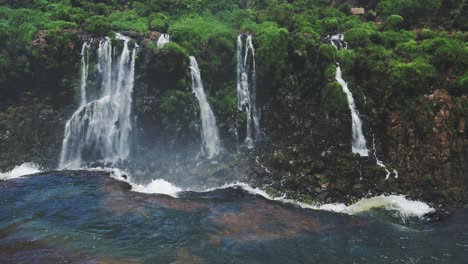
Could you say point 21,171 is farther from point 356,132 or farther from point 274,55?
point 356,132

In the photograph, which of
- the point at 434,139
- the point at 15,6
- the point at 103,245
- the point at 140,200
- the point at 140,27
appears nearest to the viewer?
the point at 103,245

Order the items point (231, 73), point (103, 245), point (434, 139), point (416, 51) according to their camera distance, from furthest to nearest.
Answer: point (231, 73), point (416, 51), point (434, 139), point (103, 245)

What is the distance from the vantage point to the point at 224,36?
76.3 feet

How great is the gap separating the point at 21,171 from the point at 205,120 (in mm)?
9272

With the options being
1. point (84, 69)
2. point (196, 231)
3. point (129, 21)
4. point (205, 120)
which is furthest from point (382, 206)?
point (129, 21)

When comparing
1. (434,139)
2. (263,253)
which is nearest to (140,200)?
(263,253)

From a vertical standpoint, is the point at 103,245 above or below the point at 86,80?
below

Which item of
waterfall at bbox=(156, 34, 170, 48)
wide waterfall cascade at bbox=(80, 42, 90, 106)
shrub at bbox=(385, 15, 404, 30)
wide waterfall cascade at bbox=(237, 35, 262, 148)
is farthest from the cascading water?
wide waterfall cascade at bbox=(80, 42, 90, 106)

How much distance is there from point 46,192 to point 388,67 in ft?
54.8

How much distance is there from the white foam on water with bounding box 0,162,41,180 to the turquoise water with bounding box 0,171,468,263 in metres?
1.65

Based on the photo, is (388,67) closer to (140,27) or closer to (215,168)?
(215,168)

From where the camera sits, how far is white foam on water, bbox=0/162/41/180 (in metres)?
19.0

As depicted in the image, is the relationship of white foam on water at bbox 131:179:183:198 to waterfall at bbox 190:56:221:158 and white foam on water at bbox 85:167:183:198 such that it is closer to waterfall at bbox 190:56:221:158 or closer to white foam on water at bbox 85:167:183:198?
white foam on water at bbox 85:167:183:198

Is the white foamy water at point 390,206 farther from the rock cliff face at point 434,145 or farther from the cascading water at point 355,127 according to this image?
the cascading water at point 355,127
